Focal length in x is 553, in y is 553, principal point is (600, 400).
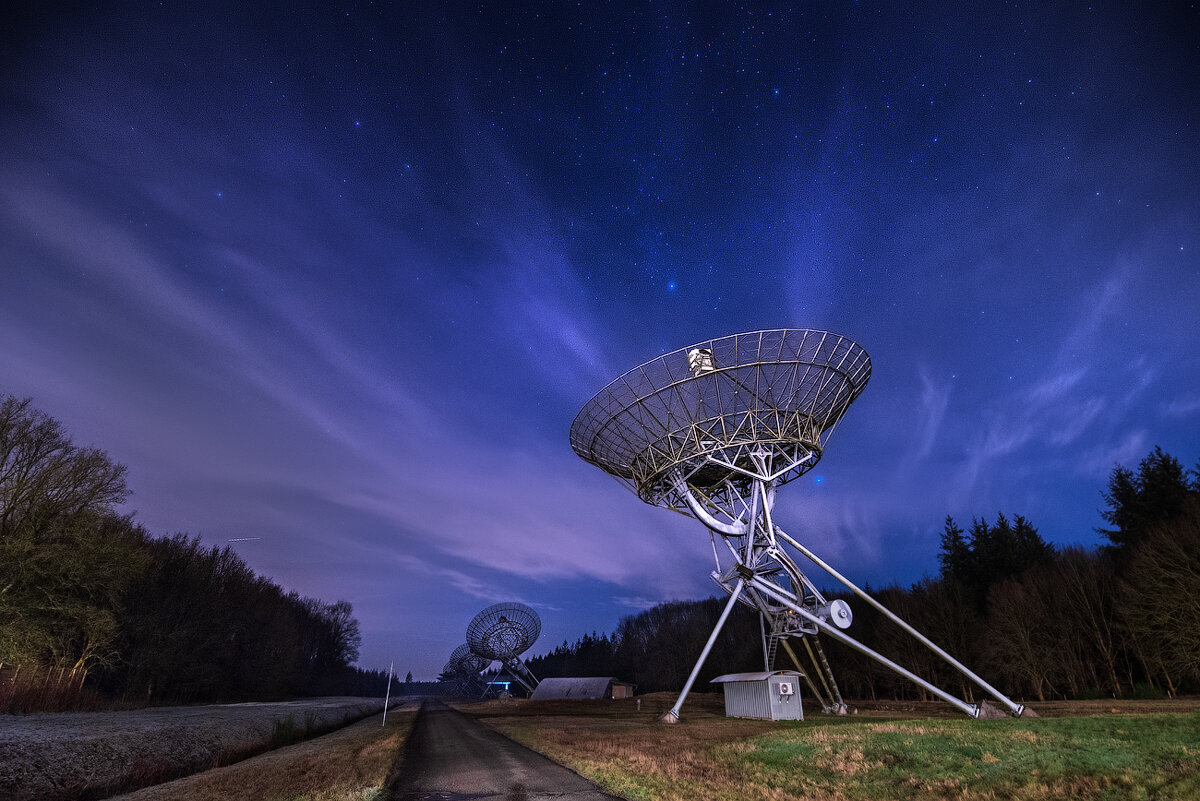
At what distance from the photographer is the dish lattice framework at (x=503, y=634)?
76.9m

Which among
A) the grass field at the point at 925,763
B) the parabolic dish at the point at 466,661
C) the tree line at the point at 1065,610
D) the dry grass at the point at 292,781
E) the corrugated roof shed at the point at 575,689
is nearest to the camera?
the grass field at the point at 925,763

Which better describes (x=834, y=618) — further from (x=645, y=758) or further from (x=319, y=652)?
(x=319, y=652)

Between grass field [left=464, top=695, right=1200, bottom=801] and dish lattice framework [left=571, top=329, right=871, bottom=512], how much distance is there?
40.7ft

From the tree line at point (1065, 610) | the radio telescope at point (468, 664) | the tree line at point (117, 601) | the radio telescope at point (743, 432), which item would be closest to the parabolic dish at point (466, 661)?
the radio telescope at point (468, 664)

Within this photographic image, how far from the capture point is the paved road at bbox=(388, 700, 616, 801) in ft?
34.5

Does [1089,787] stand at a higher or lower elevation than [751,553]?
lower

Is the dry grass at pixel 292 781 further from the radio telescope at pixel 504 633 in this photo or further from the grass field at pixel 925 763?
the radio telescope at pixel 504 633

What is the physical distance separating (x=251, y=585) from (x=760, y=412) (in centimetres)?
7329

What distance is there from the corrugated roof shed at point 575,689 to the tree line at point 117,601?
32.8m

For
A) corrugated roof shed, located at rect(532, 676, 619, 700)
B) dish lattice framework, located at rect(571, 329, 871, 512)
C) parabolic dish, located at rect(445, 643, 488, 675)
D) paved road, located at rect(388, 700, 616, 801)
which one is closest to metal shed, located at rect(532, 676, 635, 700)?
corrugated roof shed, located at rect(532, 676, 619, 700)

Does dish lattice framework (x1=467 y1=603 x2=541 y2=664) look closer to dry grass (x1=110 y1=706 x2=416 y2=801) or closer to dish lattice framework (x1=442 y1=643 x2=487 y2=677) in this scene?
dish lattice framework (x1=442 y1=643 x2=487 y2=677)

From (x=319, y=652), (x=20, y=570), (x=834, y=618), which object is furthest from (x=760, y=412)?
(x=319, y=652)

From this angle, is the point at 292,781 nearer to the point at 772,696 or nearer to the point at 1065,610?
the point at 772,696

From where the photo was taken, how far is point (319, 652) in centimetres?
10069
